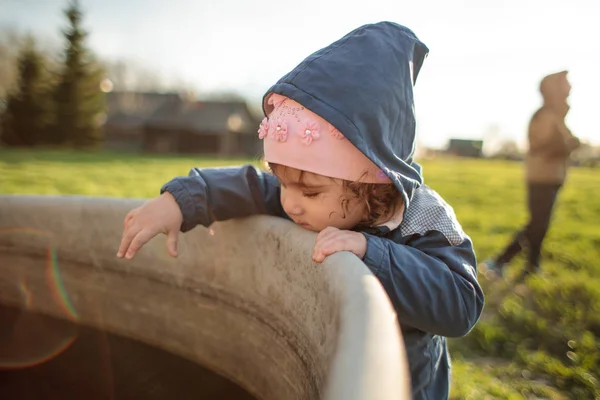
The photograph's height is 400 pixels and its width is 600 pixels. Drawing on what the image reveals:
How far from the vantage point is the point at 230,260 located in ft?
4.08

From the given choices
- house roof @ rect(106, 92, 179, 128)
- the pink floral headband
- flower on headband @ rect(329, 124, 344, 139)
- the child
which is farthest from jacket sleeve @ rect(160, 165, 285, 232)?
house roof @ rect(106, 92, 179, 128)

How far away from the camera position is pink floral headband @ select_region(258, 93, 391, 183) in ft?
3.56

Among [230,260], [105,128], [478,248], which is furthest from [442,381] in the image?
[105,128]

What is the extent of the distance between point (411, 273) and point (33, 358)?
1.06 m

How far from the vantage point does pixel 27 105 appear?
2392 cm

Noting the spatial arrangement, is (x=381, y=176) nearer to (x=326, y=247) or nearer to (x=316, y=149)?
(x=316, y=149)

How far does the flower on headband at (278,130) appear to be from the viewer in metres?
1.14

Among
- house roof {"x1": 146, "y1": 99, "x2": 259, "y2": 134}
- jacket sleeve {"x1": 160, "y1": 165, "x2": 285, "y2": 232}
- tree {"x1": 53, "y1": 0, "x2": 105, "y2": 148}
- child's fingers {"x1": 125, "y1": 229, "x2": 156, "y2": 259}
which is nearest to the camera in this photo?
child's fingers {"x1": 125, "y1": 229, "x2": 156, "y2": 259}

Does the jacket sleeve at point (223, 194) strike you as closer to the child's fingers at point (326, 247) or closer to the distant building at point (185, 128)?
the child's fingers at point (326, 247)

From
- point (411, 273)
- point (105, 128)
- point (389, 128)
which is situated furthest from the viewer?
point (105, 128)

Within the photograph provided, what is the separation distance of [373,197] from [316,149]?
194 millimetres

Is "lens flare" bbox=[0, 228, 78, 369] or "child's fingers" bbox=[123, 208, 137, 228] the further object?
"lens flare" bbox=[0, 228, 78, 369]

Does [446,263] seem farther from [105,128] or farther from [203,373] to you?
[105,128]

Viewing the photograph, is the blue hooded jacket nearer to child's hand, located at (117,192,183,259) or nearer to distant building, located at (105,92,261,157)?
child's hand, located at (117,192,183,259)
